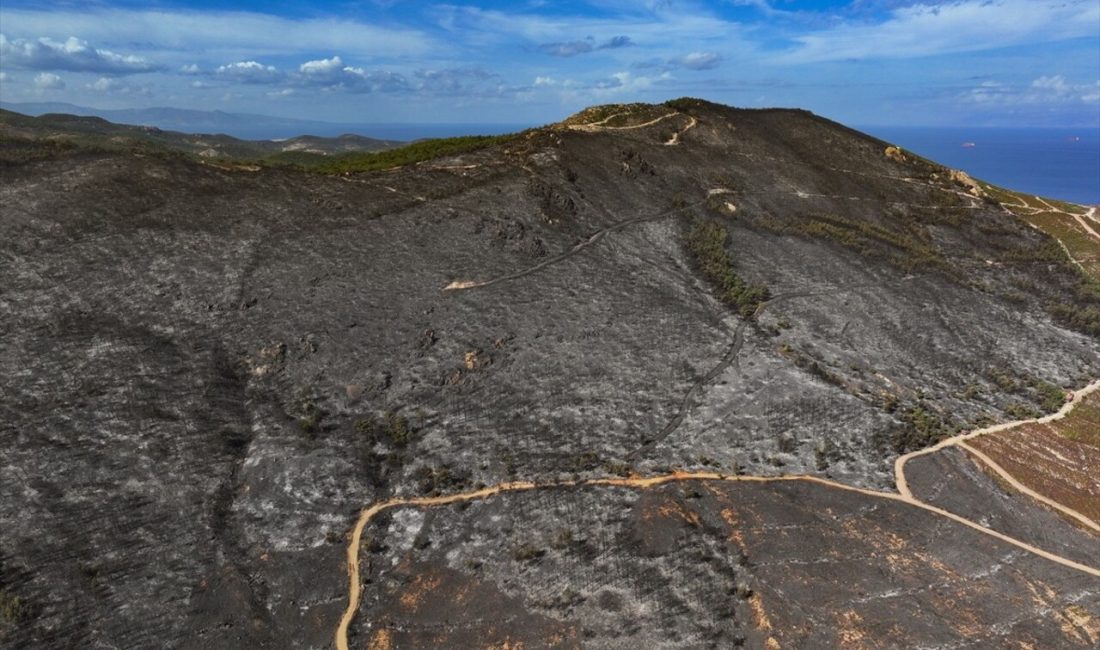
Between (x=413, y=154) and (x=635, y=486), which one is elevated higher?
(x=413, y=154)

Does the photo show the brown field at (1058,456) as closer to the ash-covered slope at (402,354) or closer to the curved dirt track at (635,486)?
the ash-covered slope at (402,354)

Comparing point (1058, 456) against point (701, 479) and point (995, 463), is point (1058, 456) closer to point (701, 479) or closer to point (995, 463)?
point (995, 463)

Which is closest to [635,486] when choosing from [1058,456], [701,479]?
[701,479]

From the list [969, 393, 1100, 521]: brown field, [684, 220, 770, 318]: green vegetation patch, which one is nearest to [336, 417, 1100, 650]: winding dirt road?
[969, 393, 1100, 521]: brown field

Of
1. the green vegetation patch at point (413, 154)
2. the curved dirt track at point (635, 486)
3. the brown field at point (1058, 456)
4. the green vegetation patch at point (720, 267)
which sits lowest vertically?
the curved dirt track at point (635, 486)

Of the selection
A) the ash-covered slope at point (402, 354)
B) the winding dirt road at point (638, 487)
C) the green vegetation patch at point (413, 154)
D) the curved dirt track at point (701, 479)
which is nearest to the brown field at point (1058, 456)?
the curved dirt track at point (701, 479)

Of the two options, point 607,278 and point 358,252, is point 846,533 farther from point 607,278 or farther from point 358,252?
point 358,252
